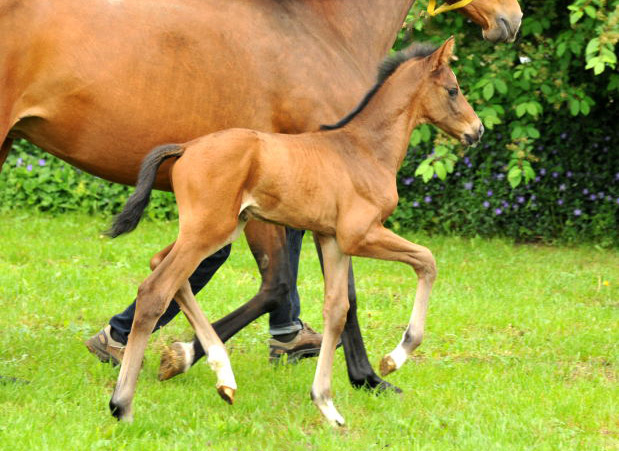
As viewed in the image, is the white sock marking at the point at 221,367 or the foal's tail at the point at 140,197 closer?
the foal's tail at the point at 140,197

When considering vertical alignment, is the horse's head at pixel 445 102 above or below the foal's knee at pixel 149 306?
above

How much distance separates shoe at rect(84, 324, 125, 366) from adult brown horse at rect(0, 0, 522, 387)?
73cm

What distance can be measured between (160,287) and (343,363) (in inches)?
67.8

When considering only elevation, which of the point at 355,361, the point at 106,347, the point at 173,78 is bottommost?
the point at 106,347

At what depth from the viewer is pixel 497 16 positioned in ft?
17.3

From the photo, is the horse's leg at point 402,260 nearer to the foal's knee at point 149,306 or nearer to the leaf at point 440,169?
the foal's knee at point 149,306

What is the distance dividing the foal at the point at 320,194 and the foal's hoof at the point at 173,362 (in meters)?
0.42

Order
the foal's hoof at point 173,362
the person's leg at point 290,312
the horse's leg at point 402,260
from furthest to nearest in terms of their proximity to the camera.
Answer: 1. the person's leg at point 290,312
2. the foal's hoof at point 173,362
3. the horse's leg at point 402,260

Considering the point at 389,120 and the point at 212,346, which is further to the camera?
the point at 389,120

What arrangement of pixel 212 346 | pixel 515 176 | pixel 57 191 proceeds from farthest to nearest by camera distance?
pixel 57 191 → pixel 515 176 → pixel 212 346

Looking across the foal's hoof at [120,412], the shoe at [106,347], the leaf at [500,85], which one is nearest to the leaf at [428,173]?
the leaf at [500,85]

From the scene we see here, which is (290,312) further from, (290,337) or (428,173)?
(428,173)

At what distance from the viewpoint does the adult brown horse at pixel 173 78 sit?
444cm

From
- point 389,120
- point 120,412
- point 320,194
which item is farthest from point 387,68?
point 120,412
